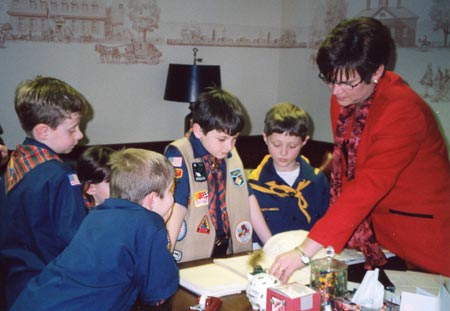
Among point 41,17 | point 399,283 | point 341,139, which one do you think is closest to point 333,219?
point 399,283

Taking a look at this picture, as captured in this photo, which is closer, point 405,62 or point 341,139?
point 341,139

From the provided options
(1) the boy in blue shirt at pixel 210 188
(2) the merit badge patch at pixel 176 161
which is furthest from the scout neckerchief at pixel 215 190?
(2) the merit badge patch at pixel 176 161

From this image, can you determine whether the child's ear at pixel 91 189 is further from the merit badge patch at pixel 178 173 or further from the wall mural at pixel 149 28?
the wall mural at pixel 149 28

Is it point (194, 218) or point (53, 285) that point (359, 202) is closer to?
point (194, 218)

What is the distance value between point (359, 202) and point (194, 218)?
2.40 feet

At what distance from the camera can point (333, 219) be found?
1.95m

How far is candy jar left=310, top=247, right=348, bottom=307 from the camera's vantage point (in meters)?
1.71

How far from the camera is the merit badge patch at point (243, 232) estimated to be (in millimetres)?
A: 2471

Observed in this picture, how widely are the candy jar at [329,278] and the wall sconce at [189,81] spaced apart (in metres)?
3.01

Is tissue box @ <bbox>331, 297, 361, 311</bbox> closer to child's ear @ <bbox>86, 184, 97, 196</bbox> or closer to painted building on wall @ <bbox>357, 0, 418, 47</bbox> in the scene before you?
child's ear @ <bbox>86, 184, 97, 196</bbox>

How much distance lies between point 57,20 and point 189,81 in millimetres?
1197


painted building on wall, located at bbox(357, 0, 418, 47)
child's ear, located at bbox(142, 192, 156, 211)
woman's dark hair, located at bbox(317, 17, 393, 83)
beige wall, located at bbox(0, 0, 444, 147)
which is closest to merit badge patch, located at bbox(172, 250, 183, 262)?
child's ear, located at bbox(142, 192, 156, 211)

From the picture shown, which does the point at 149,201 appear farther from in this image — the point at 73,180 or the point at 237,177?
the point at 237,177

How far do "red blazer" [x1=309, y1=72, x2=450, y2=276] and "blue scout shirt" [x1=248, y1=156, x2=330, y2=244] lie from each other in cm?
60
